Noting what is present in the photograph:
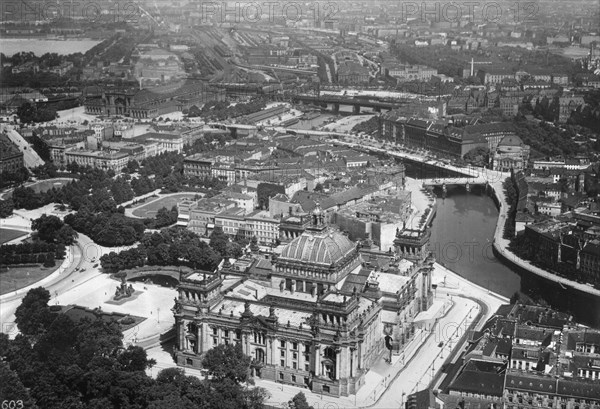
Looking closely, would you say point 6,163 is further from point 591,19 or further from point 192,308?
point 591,19

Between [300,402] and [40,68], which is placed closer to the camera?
[300,402]

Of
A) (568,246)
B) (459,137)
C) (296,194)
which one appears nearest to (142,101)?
(459,137)

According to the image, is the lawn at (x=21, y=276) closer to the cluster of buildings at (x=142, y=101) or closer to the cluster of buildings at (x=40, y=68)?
the cluster of buildings at (x=142, y=101)

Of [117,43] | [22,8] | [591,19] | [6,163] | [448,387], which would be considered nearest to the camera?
[448,387]

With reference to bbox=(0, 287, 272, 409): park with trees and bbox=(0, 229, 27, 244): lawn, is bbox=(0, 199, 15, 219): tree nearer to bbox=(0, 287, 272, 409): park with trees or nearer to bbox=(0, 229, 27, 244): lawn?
bbox=(0, 229, 27, 244): lawn

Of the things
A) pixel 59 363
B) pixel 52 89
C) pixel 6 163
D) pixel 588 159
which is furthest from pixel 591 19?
pixel 59 363

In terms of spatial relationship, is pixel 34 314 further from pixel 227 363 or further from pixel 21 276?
pixel 227 363
